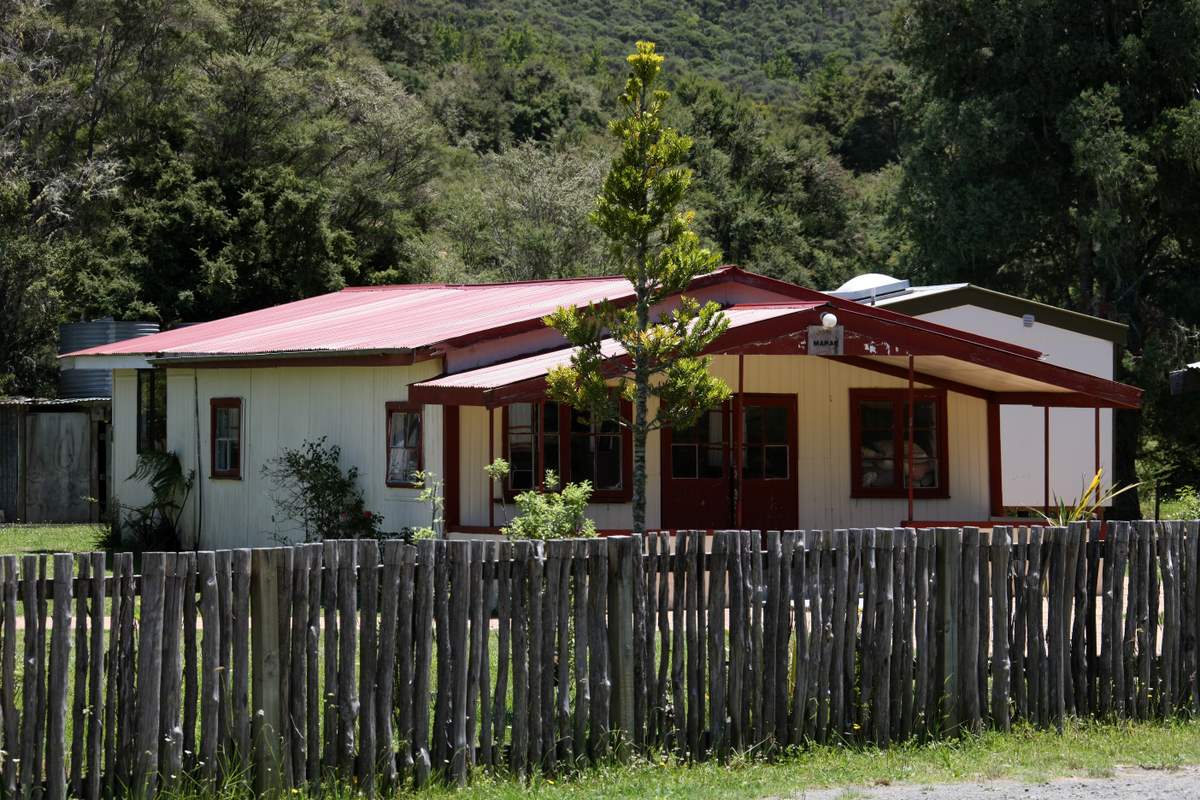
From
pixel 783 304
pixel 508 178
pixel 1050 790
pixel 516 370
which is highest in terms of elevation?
pixel 508 178

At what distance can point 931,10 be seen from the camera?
32594mm

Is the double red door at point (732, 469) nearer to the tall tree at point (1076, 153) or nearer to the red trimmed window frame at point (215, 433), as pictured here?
the red trimmed window frame at point (215, 433)

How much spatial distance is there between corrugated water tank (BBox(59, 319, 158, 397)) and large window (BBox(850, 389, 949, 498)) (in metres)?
15.5

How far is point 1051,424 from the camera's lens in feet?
74.4

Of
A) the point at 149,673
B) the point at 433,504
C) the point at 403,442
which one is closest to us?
the point at 149,673

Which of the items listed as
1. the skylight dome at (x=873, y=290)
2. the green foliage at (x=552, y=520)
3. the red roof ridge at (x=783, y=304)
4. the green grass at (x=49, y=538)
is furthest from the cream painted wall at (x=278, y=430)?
the skylight dome at (x=873, y=290)

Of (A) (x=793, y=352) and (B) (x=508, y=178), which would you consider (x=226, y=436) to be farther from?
(B) (x=508, y=178)

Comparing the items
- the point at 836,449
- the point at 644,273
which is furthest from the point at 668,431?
the point at 644,273

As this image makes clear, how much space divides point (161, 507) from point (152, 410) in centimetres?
188

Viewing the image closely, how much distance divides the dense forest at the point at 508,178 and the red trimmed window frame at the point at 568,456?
50.5 ft

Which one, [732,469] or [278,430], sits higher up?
[278,430]

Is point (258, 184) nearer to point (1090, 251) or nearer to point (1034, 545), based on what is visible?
point (1090, 251)

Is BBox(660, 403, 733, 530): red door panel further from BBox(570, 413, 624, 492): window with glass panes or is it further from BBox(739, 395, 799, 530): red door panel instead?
BBox(570, 413, 624, 492): window with glass panes

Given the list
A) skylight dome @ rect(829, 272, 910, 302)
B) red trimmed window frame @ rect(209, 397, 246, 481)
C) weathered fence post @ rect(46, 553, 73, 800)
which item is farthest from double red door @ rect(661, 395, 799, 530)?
weathered fence post @ rect(46, 553, 73, 800)
